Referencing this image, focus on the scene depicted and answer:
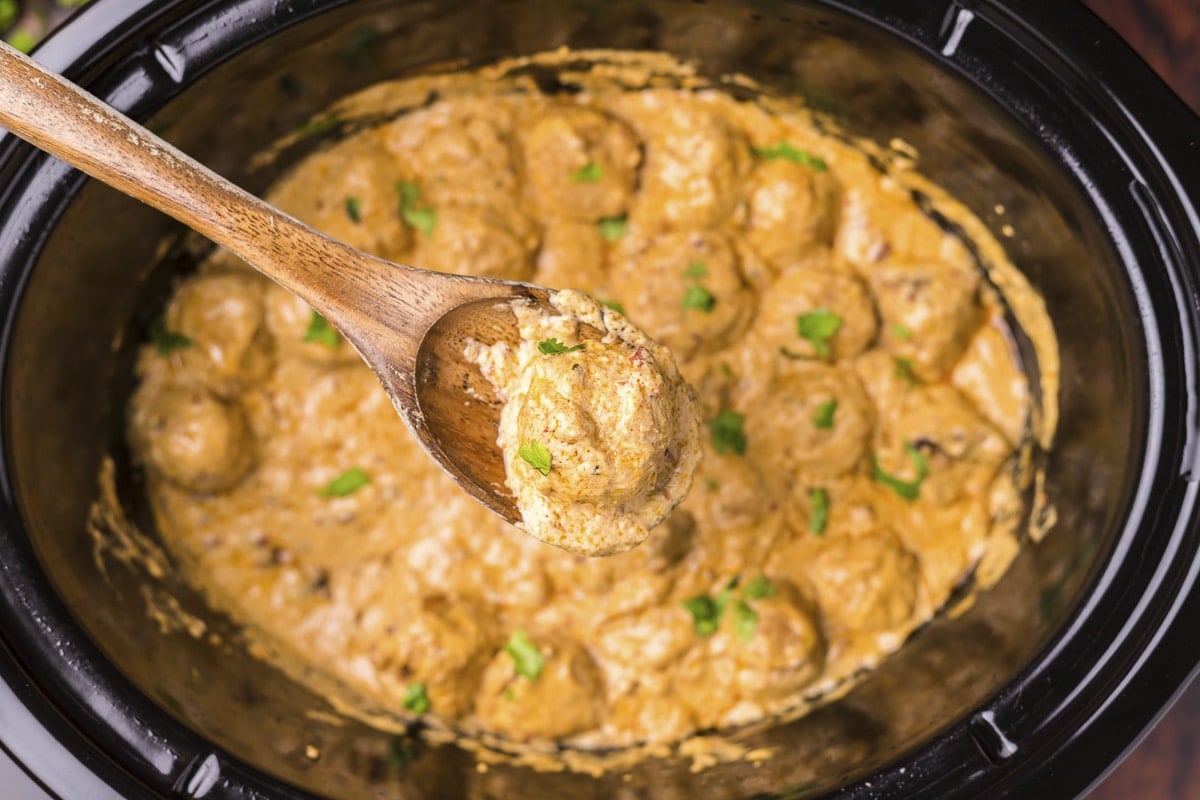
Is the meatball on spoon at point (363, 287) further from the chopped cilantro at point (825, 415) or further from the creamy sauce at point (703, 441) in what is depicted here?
the chopped cilantro at point (825, 415)

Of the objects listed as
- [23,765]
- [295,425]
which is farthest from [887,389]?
[23,765]

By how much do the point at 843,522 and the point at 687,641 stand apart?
55cm

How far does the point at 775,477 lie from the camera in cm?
284

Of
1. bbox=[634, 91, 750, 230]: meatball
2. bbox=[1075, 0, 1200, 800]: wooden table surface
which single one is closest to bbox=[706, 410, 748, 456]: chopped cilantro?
bbox=[634, 91, 750, 230]: meatball

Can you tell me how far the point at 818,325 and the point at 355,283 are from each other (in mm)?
1279

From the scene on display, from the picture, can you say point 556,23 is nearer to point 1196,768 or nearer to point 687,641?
point 687,641

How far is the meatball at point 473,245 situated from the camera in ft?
8.98

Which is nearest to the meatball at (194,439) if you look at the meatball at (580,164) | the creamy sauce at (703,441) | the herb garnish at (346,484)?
the creamy sauce at (703,441)

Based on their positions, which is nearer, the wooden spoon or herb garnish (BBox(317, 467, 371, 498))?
the wooden spoon

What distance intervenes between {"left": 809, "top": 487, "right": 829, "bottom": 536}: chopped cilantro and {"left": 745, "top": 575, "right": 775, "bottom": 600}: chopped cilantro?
20 cm

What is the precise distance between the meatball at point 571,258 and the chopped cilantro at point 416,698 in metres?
1.13

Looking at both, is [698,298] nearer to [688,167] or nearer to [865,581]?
[688,167]

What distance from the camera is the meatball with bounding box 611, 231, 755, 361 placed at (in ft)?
9.03

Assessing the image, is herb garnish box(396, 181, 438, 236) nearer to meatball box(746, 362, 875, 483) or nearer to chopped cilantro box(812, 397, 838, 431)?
meatball box(746, 362, 875, 483)
